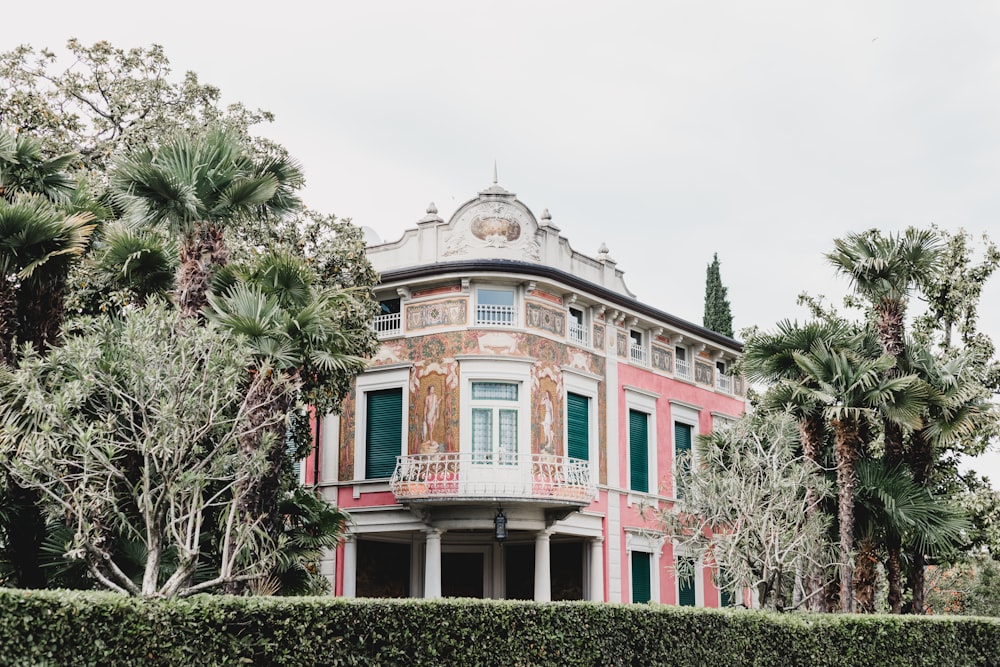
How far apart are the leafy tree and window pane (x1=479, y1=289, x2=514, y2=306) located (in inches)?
640

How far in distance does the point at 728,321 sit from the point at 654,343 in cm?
1163

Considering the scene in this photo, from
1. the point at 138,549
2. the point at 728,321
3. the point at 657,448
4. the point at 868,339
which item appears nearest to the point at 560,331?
the point at 657,448

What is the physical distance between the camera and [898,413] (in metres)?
20.9

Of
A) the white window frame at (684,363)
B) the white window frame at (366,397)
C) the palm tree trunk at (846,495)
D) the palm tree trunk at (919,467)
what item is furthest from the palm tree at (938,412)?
the white window frame at (366,397)

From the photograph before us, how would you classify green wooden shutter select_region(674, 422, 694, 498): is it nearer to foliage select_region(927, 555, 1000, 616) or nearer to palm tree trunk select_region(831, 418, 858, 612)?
palm tree trunk select_region(831, 418, 858, 612)

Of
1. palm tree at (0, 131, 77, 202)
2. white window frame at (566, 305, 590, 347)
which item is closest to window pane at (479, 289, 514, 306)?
white window frame at (566, 305, 590, 347)

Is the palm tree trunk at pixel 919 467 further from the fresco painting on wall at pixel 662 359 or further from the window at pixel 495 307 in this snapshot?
the window at pixel 495 307

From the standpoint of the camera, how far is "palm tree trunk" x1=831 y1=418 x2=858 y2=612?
20031 mm

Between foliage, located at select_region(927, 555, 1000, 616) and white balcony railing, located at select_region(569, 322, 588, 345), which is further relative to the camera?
foliage, located at select_region(927, 555, 1000, 616)

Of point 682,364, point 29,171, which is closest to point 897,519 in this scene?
point 682,364

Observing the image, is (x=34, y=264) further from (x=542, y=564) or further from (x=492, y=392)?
(x=542, y=564)

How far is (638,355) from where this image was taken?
28.1 metres

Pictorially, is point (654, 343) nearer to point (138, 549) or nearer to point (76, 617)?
point (138, 549)

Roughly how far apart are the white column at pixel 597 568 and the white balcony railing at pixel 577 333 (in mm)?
4604
